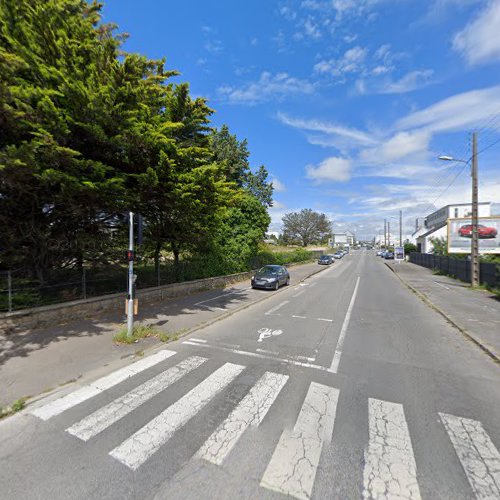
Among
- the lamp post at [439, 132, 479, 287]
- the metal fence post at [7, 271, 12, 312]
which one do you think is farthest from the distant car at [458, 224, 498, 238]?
the metal fence post at [7, 271, 12, 312]

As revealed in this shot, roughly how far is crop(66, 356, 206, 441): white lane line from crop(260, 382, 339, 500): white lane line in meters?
2.15

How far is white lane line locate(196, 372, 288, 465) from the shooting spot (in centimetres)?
294

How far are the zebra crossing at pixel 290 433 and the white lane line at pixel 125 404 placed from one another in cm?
1

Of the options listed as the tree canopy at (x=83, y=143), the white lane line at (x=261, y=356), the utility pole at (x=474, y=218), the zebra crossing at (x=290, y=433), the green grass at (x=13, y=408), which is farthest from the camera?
the utility pole at (x=474, y=218)

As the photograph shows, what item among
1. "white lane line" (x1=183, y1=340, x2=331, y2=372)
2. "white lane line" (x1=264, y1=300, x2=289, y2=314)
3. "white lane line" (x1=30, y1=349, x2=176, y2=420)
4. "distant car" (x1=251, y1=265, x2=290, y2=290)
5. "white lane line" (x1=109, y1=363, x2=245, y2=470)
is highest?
"distant car" (x1=251, y1=265, x2=290, y2=290)

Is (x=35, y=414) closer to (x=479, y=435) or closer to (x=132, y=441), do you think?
(x=132, y=441)

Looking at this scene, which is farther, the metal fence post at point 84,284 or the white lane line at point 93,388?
the metal fence post at point 84,284

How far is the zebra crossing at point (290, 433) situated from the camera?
101 inches

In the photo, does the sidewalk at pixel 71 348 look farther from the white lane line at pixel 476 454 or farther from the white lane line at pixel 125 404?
the white lane line at pixel 476 454

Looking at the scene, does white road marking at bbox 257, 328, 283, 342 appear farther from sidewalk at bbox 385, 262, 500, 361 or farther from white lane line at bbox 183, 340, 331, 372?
sidewalk at bbox 385, 262, 500, 361

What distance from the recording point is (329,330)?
7.72 m

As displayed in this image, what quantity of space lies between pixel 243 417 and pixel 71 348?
4504mm

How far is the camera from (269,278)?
15.5m

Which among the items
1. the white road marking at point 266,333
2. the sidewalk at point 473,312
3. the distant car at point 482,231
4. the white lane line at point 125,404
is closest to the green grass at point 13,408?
the white lane line at point 125,404
